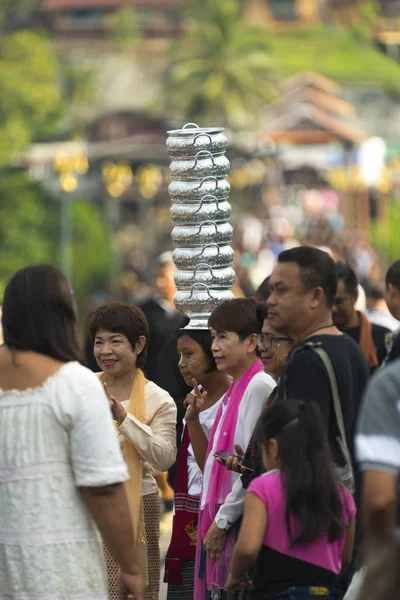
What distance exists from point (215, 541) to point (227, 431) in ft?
1.40

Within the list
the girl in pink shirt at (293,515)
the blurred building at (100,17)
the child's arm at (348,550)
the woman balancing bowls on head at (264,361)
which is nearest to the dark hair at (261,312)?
the woman balancing bowls on head at (264,361)

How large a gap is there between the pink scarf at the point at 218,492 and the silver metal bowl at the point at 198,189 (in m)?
1.34

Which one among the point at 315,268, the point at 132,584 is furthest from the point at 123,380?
the point at 132,584

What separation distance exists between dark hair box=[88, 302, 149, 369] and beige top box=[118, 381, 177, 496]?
22cm

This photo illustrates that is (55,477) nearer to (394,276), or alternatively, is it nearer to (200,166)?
(394,276)

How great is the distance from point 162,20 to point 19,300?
98.4 metres

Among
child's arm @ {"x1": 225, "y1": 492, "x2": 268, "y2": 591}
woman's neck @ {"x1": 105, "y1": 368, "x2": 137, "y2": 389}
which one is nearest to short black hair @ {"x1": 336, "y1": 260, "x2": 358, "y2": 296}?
woman's neck @ {"x1": 105, "y1": 368, "x2": 137, "y2": 389}

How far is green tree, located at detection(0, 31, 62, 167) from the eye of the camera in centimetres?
5856

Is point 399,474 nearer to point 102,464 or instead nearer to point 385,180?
point 102,464

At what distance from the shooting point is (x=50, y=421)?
13.5 feet

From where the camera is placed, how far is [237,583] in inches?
185

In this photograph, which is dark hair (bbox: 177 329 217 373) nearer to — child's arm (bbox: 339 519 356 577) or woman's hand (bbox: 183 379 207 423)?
woman's hand (bbox: 183 379 207 423)

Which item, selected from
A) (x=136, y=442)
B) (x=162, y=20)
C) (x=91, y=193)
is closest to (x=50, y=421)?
(x=136, y=442)

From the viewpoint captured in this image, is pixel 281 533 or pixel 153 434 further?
pixel 153 434
